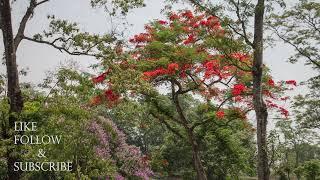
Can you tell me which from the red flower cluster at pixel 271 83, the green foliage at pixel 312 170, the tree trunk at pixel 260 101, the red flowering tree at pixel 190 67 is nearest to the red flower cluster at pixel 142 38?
the red flowering tree at pixel 190 67

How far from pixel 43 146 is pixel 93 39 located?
2.91 metres

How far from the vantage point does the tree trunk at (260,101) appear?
40.9ft

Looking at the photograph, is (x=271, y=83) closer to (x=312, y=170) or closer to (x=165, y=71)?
(x=165, y=71)

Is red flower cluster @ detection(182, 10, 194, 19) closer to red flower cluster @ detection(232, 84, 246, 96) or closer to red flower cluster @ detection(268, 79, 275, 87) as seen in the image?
red flower cluster @ detection(232, 84, 246, 96)

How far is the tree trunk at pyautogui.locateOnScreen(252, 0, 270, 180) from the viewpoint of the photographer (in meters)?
12.5

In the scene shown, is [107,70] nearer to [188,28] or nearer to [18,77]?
[18,77]

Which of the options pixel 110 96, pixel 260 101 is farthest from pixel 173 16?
pixel 260 101

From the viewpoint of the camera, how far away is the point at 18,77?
10.5 meters

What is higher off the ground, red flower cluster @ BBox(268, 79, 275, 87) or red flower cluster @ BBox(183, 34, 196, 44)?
red flower cluster @ BBox(183, 34, 196, 44)

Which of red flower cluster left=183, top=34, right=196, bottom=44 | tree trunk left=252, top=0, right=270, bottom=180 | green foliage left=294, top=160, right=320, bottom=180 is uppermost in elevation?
red flower cluster left=183, top=34, right=196, bottom=44

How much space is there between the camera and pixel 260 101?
12.8 metres

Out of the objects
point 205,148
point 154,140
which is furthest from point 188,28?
point 154,140

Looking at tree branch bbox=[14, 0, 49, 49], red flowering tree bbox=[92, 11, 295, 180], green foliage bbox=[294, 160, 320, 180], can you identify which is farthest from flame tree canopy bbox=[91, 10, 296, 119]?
green foliage bbox=[294, 160, 320, 180]

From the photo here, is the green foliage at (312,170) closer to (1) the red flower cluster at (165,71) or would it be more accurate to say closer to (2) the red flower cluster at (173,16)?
(2) the red flower cluster at (173,16)
